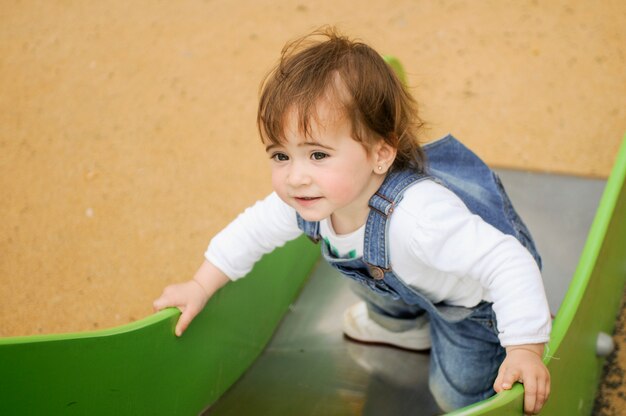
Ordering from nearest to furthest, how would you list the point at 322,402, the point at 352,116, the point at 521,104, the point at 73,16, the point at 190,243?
the point at 352,116
the point at 322,402
the point at 190,243
the point at 521,104
the point at 73,16

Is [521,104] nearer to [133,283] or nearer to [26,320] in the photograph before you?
[133,283]

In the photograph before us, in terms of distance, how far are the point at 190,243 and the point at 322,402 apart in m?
0.46

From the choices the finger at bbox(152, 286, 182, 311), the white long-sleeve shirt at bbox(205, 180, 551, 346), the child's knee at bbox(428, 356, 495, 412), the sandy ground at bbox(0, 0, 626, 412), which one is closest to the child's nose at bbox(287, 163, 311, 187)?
the white long-sleeve shirt at bbox(205, 180, 551, 346)

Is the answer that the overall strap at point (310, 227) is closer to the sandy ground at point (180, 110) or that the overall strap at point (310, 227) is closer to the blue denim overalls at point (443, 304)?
the blue denim overalls at point (443, 304)

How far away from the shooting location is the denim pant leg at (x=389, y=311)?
954 mm

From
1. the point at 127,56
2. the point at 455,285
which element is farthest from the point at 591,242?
the point at 127,56

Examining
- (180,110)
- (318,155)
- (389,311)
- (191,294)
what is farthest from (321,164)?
(180,110)

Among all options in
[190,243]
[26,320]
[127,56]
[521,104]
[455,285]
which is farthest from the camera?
[127,56]

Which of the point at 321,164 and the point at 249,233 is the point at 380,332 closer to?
the point at 249,233

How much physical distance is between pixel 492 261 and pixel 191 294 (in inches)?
12.7

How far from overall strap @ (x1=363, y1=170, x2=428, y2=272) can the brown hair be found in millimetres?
37

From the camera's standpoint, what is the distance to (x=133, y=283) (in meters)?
1.24

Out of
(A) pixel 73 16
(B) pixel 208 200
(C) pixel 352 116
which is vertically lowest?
(B) pixel 208 200

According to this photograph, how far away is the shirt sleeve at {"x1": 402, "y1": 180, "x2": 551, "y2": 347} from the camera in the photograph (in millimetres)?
663
